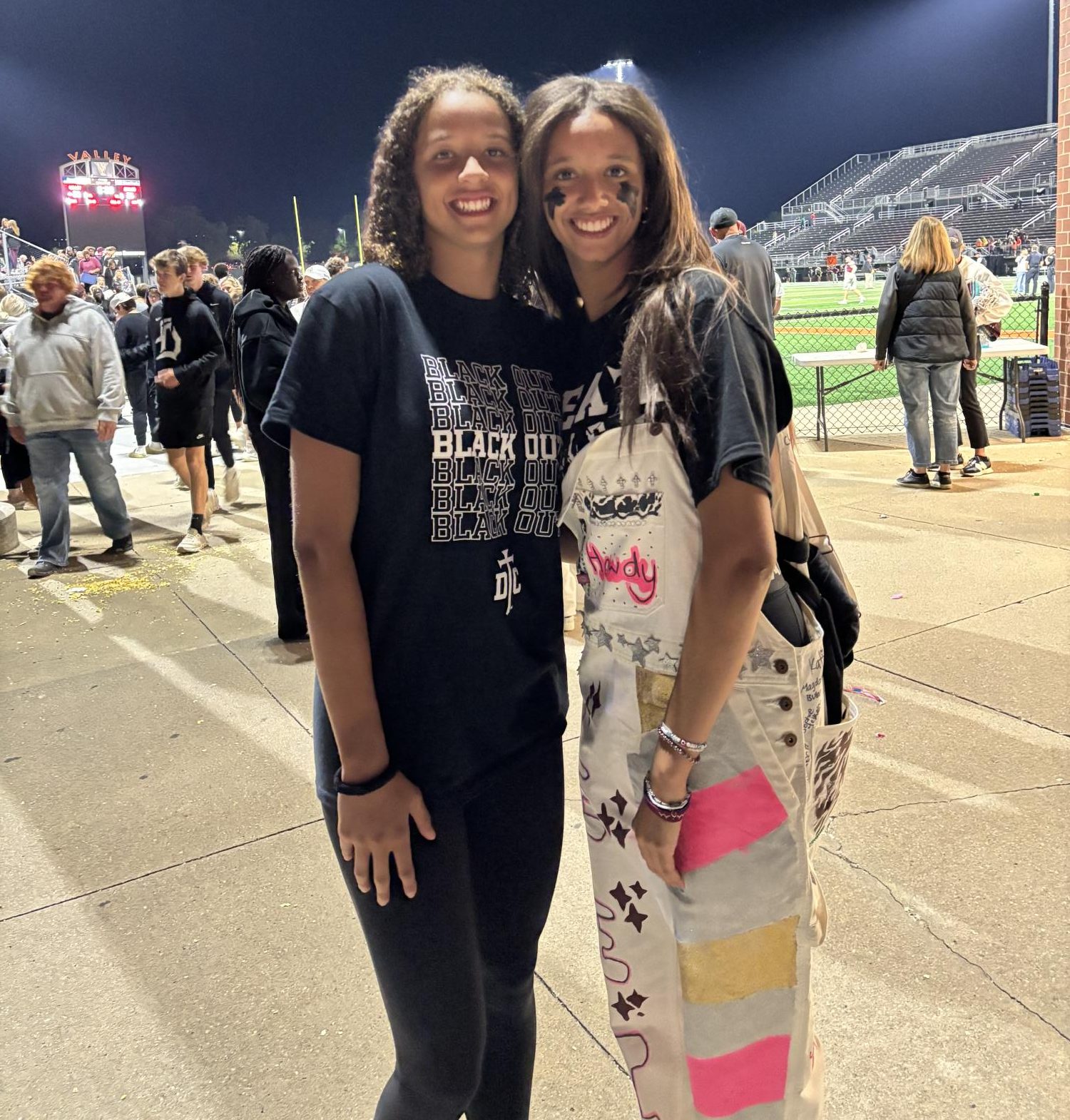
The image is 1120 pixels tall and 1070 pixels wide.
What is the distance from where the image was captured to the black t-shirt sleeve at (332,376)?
3.99 ft

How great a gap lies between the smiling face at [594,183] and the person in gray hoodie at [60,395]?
19.1 feet

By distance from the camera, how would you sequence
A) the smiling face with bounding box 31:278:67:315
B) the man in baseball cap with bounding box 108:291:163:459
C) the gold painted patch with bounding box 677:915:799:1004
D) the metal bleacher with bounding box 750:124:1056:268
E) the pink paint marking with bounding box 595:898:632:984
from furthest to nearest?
the metal bleacher with bounding box 750:124:1056:268, the man in baseball cap with bounding box 108:291:163:459, the smiling face with bounding box 31:278:67:315, the pink paint marking with bounding box 595:898:632:984, the gold painted patch with bounding box 677:915:799:1004

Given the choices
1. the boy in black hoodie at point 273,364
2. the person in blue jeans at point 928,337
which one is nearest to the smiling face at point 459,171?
the boy in black hoodie at point 273,364

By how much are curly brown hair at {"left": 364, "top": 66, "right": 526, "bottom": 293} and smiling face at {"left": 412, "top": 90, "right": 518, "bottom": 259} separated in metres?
0.01

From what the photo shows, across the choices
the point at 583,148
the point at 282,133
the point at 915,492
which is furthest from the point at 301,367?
the point at 282,133

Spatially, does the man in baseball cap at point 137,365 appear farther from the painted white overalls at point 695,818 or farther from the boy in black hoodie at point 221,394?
the painted white overalls at point 695,818

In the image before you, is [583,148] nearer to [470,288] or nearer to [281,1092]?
[470,288]

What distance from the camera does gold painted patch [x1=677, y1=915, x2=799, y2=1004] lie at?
1428 millimetres

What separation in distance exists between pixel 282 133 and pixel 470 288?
131787 millimetres

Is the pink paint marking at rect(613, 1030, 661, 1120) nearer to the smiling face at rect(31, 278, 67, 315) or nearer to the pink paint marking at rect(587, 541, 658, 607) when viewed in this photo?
the pink paint marking at rect(587, 541, 658, 607)

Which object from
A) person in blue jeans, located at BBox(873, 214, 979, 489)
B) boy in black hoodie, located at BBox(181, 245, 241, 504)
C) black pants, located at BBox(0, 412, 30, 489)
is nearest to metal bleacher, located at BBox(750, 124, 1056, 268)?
person in blue jeans, located at BBox(873, 214, 979, 489)

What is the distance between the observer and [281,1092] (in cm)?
205

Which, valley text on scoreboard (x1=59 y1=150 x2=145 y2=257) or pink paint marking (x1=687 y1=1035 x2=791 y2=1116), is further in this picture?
valley text on scoreboard (x1=59 y1=150 x2=145 y2=257)

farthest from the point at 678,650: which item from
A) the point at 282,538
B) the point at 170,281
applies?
the point at 170,281
